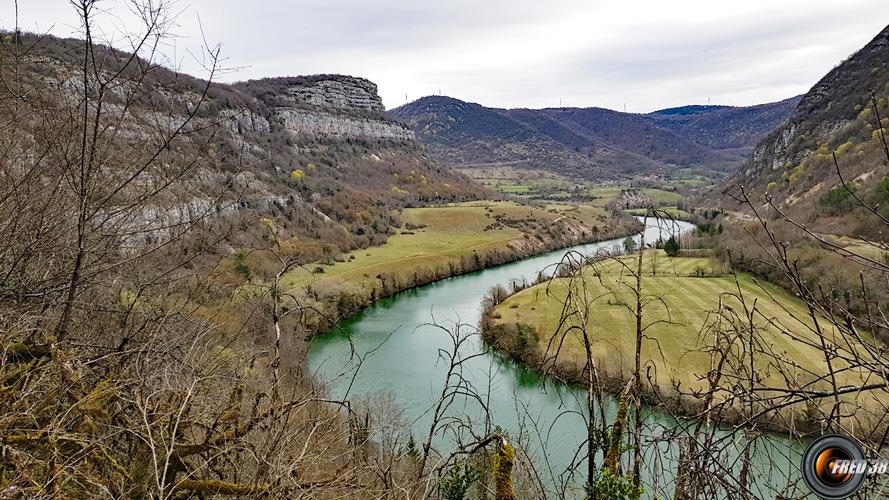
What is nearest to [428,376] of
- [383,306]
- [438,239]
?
[383,306]

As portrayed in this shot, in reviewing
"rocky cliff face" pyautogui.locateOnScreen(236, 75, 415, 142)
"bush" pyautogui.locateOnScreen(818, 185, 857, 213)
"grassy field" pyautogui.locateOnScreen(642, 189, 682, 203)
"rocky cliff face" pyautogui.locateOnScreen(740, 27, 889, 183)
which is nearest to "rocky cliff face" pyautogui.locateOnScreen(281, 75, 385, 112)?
"rocky cliff face" pyautogui.locateOnScreen(236, 75, 415, 142)

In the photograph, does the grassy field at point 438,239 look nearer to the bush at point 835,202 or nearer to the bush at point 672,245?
the bush at point 672,245

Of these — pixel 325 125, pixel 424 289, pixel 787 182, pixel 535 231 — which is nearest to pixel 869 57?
pixel 787 182

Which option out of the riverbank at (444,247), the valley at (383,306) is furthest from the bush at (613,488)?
the riverbank at (444,247)

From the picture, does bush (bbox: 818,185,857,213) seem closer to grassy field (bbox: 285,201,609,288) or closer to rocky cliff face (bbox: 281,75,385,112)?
grassy field (bbox: 285,201,609,288)

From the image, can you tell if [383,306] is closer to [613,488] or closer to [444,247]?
[444,247]

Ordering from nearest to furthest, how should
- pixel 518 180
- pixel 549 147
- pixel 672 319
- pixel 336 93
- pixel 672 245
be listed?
1. pixel 672 245
2. pixel 672 319
3. pixel 336 93
4. pixel 518 180
5. pixel 549 147

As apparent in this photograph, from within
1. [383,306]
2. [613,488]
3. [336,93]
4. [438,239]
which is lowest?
[383,306]
